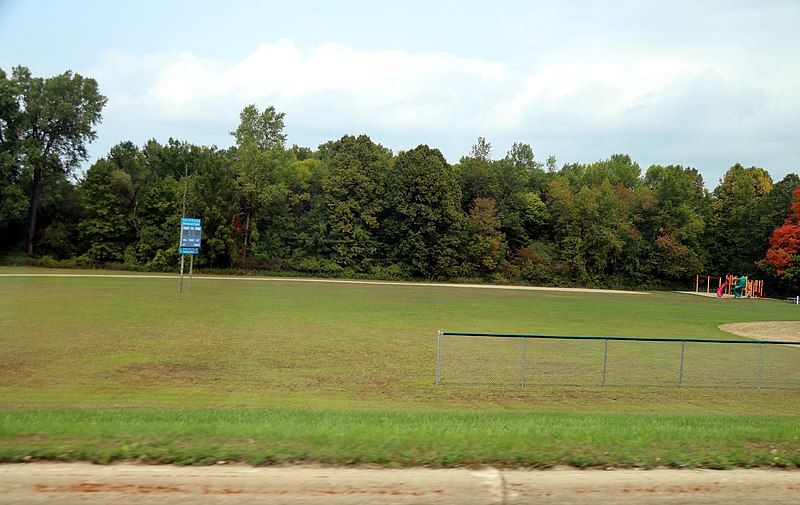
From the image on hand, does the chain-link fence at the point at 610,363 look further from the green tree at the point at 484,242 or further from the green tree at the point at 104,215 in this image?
the green tree at the point at 104,215

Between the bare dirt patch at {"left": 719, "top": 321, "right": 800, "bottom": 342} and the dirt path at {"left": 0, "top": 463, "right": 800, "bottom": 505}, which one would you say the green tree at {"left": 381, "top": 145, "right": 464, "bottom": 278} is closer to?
the bare dirt patch at {"left": 719, "top": 321, "right": 800, "bottom": 342}

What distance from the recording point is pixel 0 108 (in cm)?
7675

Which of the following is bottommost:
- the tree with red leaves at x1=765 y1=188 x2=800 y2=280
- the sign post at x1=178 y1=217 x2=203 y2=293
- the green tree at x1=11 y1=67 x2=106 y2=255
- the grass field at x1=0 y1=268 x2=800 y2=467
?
the grass field at x1=0 y1=268 x2=800 y2=467

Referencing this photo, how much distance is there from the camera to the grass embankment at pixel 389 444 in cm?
671

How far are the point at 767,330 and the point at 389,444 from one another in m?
35.0

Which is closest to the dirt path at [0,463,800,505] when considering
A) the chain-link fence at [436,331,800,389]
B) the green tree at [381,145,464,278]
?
the chain-link fence at [436,331,800,389]

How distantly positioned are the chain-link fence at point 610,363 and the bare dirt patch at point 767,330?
7563 mm

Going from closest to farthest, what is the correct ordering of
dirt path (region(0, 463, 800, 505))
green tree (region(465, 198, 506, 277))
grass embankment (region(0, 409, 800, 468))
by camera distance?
dirt path (region(0, 463, 800, 505))
grass embankment (region(0, 409, 800, 468))
green tree (region(465, 198, 506, 277))

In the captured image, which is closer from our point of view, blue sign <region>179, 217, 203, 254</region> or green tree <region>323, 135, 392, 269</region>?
blue sign <region>179, 217, 203, 254</region>

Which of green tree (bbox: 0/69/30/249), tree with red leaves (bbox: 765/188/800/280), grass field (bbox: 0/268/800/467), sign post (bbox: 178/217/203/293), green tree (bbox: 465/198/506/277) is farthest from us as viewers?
green tree (bbox: 465/198/506/277)

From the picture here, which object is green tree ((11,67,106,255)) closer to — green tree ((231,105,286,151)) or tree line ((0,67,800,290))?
tree line ((0,67,800,290))

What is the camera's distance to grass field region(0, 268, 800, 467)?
709 cm

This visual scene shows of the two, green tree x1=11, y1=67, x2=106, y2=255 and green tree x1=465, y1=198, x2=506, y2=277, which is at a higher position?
green tree x1=11, y1=67, x2=106, y2=255

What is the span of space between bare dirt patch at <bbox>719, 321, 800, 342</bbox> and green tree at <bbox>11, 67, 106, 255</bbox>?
72.2 m
